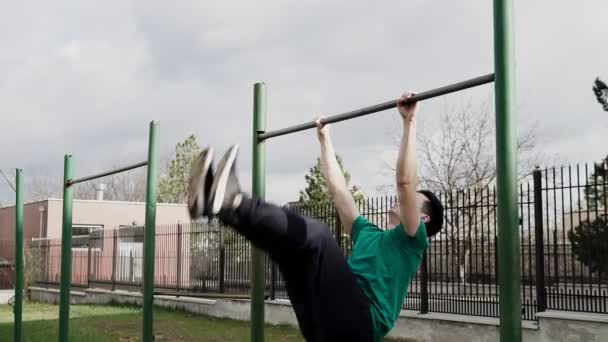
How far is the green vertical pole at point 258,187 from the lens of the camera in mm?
4141

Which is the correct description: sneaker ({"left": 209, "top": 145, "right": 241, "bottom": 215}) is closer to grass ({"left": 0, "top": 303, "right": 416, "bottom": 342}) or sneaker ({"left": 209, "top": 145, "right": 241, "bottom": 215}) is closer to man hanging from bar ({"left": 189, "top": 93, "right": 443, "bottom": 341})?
man hanging from bar ({"left": 189, "top": 93, "right": 443, "bottom": 341})

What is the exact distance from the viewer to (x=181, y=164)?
36156 millimetres

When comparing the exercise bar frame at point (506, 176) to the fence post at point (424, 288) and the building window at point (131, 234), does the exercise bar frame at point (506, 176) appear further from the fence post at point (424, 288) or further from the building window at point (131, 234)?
the building window at point (131, 234)

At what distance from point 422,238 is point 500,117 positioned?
2.23ft

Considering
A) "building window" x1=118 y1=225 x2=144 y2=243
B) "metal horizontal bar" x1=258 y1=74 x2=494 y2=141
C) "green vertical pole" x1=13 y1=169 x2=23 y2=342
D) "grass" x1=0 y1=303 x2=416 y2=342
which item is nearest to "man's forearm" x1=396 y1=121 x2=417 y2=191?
"metal horizontal bar" x1=258 y1=74 x2=494 y2=141

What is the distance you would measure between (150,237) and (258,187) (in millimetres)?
1257

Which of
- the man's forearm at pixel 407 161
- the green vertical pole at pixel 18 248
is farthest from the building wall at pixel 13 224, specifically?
the man's forearm at pixel 407 161

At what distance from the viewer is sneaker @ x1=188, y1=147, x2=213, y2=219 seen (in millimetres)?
2816

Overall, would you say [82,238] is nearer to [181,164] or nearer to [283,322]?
[283,322]

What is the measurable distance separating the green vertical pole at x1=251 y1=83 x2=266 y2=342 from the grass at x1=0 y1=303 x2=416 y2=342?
526cm

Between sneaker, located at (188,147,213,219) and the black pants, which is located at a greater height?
sneaker, located at (188,147,213,219)

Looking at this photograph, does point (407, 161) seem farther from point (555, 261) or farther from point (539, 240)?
point (539, 240)

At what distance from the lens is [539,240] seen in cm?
816

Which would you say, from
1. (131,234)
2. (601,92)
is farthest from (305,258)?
(131,234)
